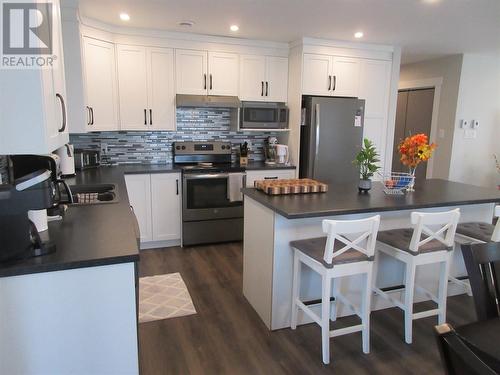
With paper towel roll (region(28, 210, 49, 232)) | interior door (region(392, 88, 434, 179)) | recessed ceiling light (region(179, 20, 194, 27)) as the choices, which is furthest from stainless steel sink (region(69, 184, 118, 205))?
interior door (region(392, 88, 434, 179))

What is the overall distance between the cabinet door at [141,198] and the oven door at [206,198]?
0.37m

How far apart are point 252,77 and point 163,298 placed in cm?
268

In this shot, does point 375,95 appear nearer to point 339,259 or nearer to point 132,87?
point 132,87

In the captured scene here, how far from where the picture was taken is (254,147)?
187 inches

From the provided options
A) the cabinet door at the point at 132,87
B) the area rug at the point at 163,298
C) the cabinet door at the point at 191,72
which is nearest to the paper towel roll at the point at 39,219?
the area rug at the point at 163,298

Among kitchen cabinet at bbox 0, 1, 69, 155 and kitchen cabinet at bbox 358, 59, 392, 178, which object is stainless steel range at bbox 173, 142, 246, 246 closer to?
kitchen cabinet at bbox 358, 59, 392, 178

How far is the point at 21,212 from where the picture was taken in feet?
4.38

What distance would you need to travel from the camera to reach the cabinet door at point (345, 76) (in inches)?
169

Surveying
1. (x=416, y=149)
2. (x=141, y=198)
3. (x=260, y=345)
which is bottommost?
(x=260, y=345)

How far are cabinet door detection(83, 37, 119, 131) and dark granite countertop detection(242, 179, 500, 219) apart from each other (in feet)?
6.39

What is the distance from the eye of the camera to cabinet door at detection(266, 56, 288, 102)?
4.33m

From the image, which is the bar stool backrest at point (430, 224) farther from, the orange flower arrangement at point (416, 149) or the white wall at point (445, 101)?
the white wall at point (445, 101)

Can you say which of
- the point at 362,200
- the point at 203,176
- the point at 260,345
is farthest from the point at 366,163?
the point at 203,176

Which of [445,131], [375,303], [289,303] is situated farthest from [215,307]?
[445,131]
